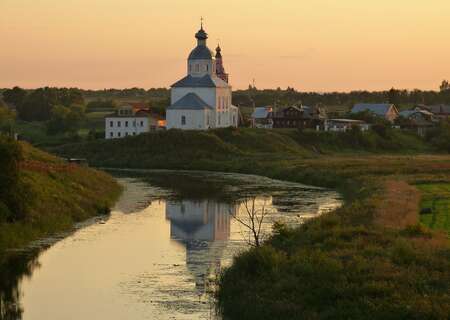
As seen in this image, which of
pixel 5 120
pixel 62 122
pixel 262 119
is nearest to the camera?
pixel 5 120

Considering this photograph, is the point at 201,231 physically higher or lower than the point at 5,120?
lower

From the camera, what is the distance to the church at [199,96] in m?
95.5

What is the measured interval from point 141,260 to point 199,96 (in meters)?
67.4

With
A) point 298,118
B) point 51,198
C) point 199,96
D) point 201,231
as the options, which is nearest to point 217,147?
point 199,96

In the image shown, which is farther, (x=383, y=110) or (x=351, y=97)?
(x=351, y=97)

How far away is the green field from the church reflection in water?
7430 millimetres

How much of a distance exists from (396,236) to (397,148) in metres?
71.5

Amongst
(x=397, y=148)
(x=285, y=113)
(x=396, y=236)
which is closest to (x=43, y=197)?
(x=396, y=236)

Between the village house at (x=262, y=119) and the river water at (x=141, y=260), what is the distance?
63.1 meters

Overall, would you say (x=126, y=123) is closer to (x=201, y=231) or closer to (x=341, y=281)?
(x=201, y=231)

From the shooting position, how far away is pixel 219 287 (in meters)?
25.4

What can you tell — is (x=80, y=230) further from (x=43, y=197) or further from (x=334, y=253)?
(x=334, y=253)

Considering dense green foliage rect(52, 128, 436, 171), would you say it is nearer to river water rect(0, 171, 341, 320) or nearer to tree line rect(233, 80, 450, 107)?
river water rect(0, 171, 341, 320)

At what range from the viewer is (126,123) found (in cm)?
9912
